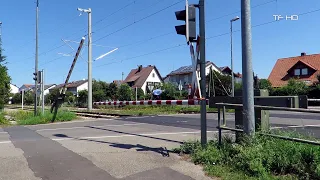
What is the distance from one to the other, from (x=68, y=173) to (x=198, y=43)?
3.89 m

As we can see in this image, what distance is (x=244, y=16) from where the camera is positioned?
6352 mm


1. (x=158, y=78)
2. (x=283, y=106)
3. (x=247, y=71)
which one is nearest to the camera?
(x=283, y=106)

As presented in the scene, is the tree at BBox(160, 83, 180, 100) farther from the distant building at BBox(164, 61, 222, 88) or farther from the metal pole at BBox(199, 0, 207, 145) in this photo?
the metal pole at BBox(199, 0, 207, 145)

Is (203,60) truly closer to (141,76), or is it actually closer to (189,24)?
(189,24)

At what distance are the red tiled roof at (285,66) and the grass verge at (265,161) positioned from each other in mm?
49846

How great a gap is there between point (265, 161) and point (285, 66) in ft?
186

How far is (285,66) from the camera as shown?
57.8 meters

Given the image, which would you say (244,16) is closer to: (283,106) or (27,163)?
(283,106)

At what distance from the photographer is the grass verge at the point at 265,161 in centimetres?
493

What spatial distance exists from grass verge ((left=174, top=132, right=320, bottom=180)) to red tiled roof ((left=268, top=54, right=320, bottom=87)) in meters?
49.8

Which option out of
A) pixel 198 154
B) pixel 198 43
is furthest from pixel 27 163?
pixel 198 43

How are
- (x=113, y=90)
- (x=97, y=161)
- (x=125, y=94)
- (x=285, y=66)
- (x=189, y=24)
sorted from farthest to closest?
(x=113, y=90) < (x=125, y=94) < (x=285, y=66) < (x=189, y=24) < (x=97, y=161)

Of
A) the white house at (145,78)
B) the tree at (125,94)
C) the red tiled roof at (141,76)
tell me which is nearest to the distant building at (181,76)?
the white house at (145,78)

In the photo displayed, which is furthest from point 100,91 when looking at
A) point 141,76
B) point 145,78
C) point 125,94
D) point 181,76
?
point 181,76
